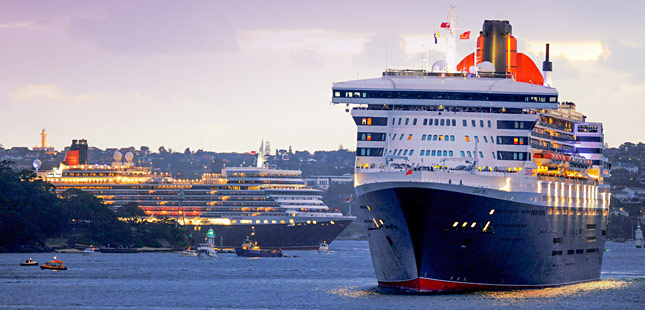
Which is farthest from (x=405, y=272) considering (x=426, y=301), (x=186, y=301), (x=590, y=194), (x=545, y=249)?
(x=590, y=194)

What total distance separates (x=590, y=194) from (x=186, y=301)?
30240 millimetres

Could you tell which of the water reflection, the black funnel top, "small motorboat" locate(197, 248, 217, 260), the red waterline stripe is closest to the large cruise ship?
the red waterline stripe

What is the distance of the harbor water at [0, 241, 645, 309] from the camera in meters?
81.4

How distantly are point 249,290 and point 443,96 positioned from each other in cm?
2335

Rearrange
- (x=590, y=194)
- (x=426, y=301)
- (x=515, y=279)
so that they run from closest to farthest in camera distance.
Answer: (x=426, y=301) < (x=515, y=279) < (x=590, y=194)

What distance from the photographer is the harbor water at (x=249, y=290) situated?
267ft

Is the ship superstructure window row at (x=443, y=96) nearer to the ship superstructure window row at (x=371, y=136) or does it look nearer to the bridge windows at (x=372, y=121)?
the bridge windows at (x=372, y=121)

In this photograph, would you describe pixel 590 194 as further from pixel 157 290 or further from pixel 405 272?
pixel 157 290

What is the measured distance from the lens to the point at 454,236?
79.7 m

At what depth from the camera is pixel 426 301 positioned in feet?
252

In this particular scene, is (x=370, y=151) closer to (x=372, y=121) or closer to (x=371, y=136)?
(x=371, y=136)

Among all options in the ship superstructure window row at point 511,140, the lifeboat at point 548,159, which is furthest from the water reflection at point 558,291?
the ship superstructure window row at point 511,140

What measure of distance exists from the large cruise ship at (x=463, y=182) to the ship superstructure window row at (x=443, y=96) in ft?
0.21

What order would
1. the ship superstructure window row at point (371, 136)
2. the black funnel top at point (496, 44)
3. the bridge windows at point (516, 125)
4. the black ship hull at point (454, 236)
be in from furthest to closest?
the black funnel top at point (496, 44) < the ship superstructure window row at point (371, 136) < the bridge windows at point (516, 125) < the black ship hull at point (454, 236)
